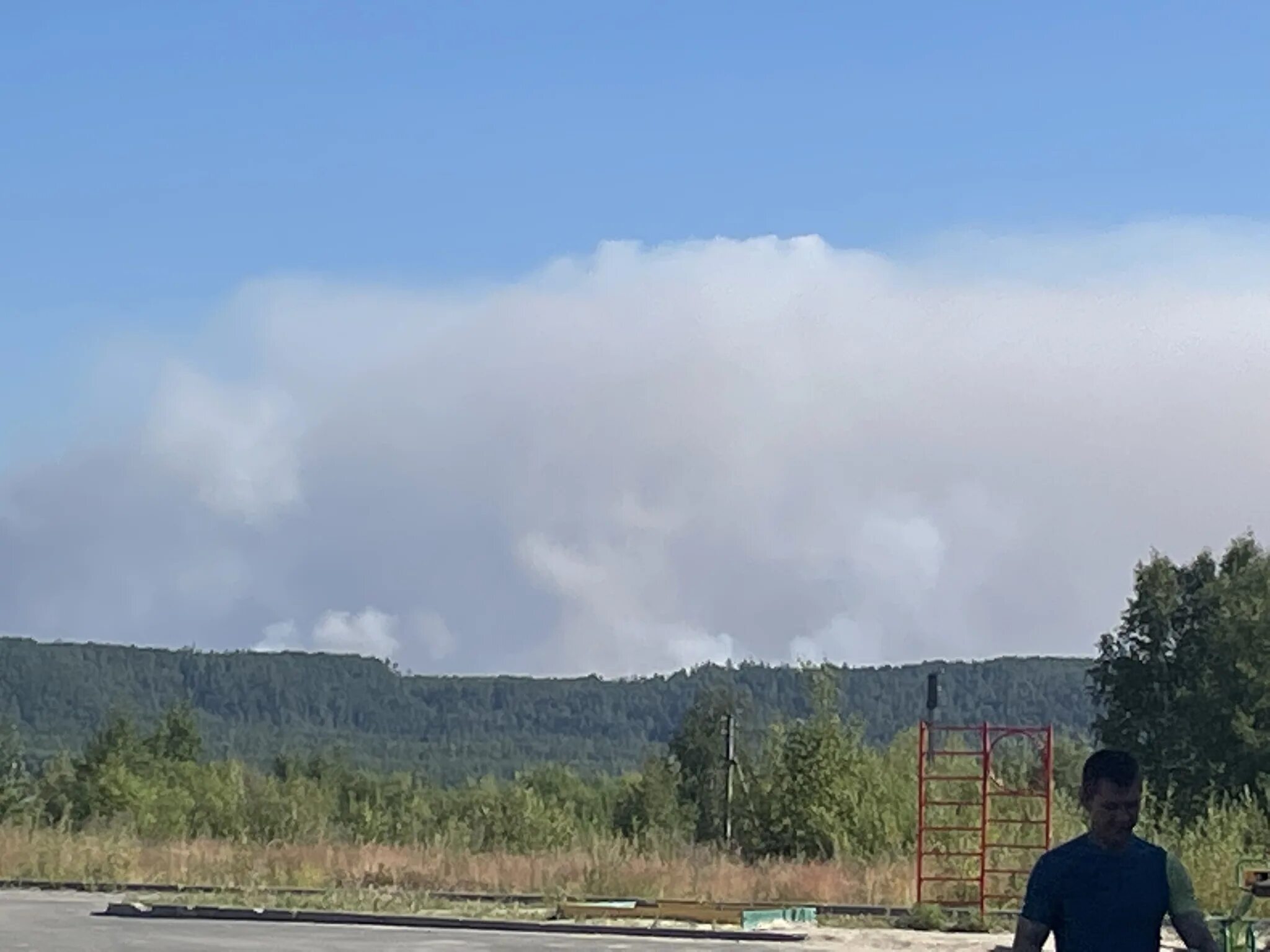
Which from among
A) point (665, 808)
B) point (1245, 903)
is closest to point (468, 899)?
point (1245, 903)

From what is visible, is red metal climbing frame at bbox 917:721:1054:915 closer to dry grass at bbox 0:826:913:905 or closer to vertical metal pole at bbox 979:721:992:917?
vertical metal pole at bbox 979:721:992:917

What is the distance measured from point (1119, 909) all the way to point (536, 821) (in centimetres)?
5203

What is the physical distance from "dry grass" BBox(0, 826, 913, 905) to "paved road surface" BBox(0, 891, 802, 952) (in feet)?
25.8

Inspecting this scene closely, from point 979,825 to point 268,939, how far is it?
13.7 meters

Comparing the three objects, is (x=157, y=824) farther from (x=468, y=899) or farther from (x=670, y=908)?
(x=670, y=908)

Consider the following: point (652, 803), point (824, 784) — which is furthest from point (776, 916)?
point (652, 803)

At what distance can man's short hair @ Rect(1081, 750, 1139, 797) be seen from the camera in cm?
747

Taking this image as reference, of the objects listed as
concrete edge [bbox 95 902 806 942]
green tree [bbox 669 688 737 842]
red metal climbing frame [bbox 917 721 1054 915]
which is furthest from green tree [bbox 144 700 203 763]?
concrete edge [bbox 95 902 806 942]

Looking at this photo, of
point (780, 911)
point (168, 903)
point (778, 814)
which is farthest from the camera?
point (778, 814)

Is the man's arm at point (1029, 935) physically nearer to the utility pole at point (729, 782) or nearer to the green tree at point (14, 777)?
the utility pole at point (729, 782)

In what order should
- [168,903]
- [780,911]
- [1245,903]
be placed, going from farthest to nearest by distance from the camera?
[168,903]
[780,911]
[1245,903]

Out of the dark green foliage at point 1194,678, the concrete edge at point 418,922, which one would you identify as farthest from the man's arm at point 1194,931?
the dark green foliage at point 1194,678

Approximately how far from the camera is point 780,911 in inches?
1231

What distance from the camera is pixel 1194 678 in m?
66.2
